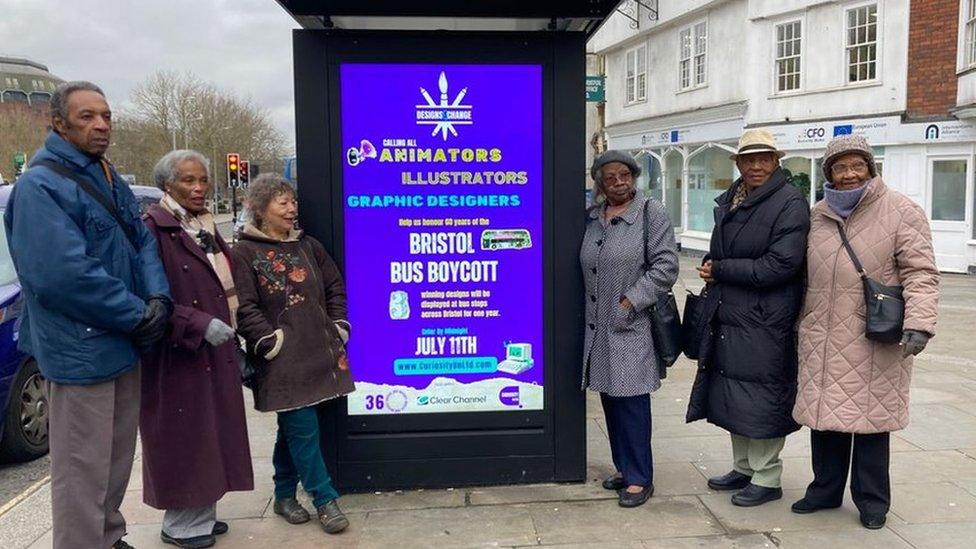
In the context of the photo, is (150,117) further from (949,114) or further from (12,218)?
(12,218)

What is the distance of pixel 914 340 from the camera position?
3572mm

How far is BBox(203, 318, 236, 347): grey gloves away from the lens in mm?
3428

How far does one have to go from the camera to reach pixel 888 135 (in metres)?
16.2

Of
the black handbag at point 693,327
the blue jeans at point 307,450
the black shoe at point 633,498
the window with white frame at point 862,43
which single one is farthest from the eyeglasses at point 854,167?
the window with white frame at point 862,43

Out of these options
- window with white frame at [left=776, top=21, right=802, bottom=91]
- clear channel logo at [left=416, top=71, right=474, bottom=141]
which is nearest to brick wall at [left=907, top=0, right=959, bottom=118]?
window with white frame at [left=776, top=21, right=802, bottom=91]

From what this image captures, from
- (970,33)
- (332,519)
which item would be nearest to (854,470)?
(332,519)

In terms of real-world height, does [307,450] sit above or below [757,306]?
below

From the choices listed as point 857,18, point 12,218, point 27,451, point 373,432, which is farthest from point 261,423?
point 857,18

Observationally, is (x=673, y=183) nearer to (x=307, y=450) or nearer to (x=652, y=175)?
(x=652, y=175)

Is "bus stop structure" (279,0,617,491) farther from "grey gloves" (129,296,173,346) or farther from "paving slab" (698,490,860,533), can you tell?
"grey gloves" (129,296,173,346)

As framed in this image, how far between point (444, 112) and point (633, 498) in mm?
2306

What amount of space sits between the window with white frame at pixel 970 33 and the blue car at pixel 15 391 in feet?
51.6

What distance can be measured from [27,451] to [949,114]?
15867 millimetres

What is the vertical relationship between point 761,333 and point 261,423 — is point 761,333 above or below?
above
